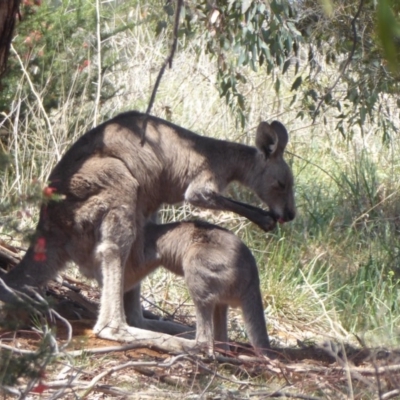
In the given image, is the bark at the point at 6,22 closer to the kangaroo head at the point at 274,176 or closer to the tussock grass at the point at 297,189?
the tussock grass at the point at 297,189

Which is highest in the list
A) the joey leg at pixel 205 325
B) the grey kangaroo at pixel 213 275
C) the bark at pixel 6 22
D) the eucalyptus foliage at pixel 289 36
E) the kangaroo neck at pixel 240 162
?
the eucalyptus foliage at pixel 289 36

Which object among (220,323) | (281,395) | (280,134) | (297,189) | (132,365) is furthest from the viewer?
A: (297,189)

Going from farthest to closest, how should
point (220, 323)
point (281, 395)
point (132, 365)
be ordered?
point (220, 323) < point (132, 365) < point (281, 395)

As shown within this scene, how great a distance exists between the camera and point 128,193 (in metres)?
5.55

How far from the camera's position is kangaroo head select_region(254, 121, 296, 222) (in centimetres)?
609

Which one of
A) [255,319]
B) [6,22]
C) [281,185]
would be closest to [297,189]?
[281,185]

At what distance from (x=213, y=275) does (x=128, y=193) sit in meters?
0.88

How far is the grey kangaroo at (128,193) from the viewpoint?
540cm

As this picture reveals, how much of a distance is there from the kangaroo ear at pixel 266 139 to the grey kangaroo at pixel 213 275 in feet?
2.96

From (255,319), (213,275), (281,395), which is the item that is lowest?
(281,395)

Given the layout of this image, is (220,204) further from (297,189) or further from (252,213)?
(297,189)

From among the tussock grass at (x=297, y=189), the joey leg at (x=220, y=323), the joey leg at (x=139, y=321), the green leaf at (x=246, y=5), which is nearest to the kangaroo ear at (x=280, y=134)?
the green leaf at (x=246, y=5)

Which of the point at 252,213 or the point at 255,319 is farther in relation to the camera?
the point at 252,213

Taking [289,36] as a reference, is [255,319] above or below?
below
